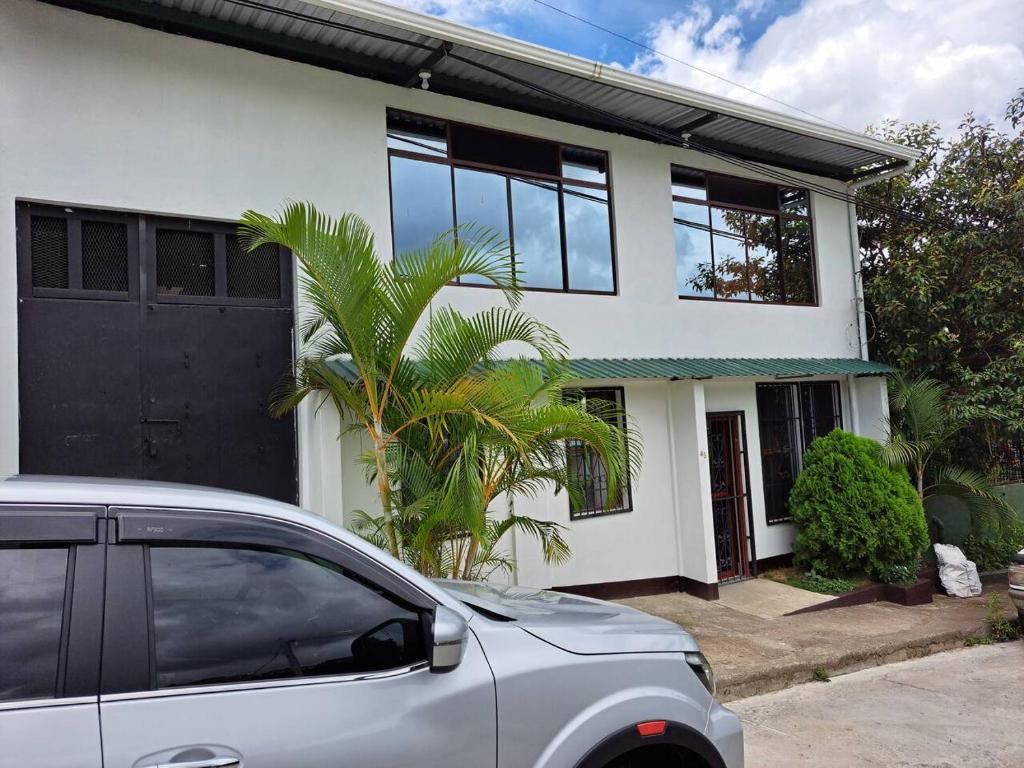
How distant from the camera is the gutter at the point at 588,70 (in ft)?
21.3

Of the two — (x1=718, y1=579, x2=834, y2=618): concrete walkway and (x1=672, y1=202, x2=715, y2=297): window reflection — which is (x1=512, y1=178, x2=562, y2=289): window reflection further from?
(x1=718, y1=579, x2=834, y2=618): concrete walkway

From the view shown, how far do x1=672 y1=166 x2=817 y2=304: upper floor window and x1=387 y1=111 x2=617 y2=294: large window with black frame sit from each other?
134 centimetres

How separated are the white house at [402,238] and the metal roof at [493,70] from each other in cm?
3

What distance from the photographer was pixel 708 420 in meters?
9.65

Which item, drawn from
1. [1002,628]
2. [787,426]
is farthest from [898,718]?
[787,426]

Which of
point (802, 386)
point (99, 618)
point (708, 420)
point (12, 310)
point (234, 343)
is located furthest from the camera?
point (802, 386)

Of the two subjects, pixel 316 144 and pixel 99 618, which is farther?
pixel 316 144

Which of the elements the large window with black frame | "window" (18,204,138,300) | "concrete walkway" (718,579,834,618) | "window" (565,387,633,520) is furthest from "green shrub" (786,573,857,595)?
"window" (18,204,138,300)

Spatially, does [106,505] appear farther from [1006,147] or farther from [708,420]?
[1006,147]

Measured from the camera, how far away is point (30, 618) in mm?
1830

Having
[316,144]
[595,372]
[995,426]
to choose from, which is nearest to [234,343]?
[316,144]

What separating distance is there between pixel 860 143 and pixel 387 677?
10.1m

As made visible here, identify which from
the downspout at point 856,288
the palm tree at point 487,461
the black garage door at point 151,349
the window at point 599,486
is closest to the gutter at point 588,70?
the downspout at point 856,288

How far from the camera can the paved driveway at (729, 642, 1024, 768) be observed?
15.5ft
